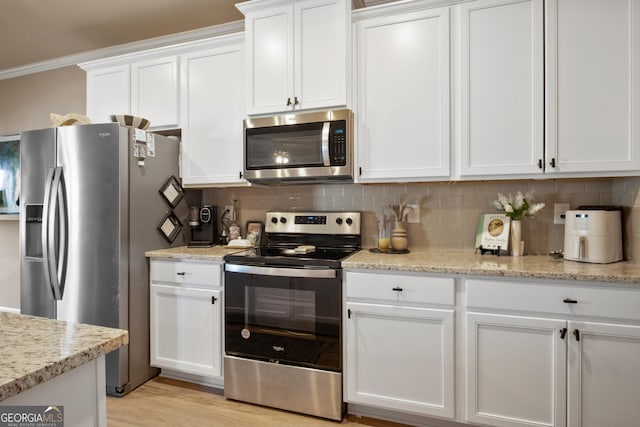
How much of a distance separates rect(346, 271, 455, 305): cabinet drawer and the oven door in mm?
105

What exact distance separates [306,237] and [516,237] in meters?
1.36

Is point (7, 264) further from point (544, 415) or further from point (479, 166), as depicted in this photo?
point (544, 415)

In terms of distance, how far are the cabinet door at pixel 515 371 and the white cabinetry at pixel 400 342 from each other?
123 millimetres

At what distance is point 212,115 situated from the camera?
260 centimetres

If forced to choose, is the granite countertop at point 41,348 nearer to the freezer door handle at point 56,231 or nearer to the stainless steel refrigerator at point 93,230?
the stainless steel refrigerator at point 93,230

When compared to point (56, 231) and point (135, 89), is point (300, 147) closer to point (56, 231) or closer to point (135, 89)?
point (135, 89)

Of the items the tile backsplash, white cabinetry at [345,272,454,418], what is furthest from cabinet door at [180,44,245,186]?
white cabinetry at [345,272,454,418]

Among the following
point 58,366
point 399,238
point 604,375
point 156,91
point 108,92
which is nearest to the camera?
point 58,366

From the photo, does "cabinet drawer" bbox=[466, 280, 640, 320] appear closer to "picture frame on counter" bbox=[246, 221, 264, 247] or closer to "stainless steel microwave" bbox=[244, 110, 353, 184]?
"stainless steel microwave" bbox=[244, 110, 353, 184]

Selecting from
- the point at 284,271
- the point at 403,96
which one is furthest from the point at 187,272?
the point at 403,96

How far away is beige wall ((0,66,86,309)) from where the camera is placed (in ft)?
11.8

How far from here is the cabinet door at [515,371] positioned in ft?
5.56

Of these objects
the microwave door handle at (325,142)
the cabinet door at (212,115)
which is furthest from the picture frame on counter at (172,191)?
the microwave door handle at (325,142)

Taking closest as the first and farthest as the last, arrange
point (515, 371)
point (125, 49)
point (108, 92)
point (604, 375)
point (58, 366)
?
point (58, 366)
point (604, 375)
point (515, 371)
point (108, 92)
point (125, 49)
